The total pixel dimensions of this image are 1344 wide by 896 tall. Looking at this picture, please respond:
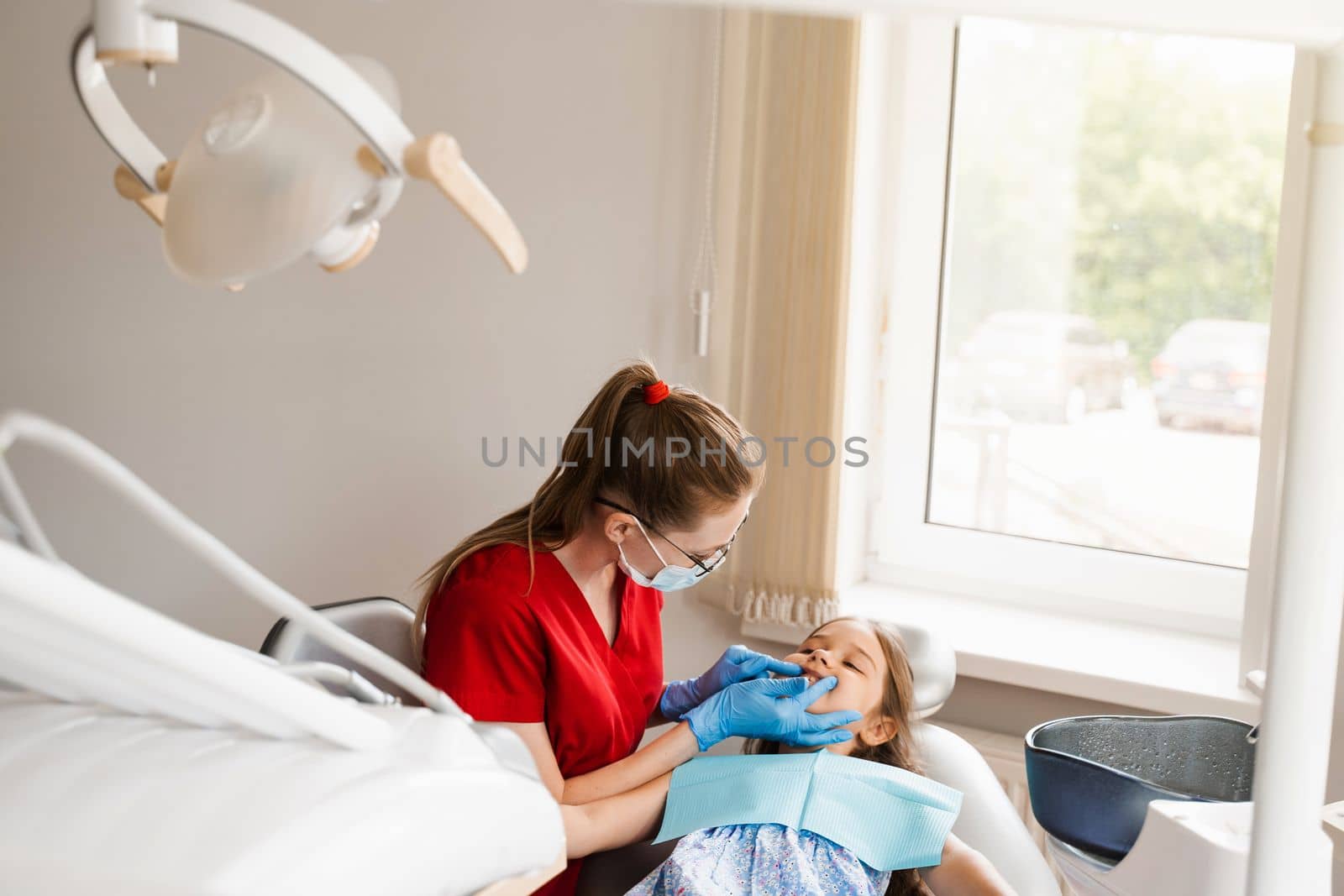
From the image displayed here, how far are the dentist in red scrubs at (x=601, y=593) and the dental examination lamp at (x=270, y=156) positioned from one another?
0.82 meters

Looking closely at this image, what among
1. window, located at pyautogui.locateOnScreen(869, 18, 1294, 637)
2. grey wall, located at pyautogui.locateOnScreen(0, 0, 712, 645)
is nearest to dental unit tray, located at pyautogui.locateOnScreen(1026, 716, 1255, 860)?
window, located at pyautogui.locateOnScreen(869, 18, 1294, 637)

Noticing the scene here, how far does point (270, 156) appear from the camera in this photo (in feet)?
2.10

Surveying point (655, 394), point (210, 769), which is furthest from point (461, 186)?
point (655, 394)

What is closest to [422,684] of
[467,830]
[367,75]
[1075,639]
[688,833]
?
[467,830]

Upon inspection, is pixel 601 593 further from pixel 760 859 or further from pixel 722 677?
pixel 760 859

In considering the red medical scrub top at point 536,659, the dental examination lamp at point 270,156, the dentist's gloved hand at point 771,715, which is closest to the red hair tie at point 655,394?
the red medical scrub top at point 536,659

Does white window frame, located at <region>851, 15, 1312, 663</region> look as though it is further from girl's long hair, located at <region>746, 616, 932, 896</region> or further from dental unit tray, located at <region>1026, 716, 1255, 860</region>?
dental unit tray, located at <region>1026, 716, 1255, 860</region>

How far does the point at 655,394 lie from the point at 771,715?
0.48 metres

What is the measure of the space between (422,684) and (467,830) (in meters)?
0.12

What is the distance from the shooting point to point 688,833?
151 cm

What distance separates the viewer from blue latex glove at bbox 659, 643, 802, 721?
5.70 feet

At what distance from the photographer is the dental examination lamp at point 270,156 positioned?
1.83ft

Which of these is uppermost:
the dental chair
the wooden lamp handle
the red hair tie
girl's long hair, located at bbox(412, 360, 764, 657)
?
the wooden lamp handle

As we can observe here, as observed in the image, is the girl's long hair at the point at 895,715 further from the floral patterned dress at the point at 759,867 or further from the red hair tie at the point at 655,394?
the red hair tie at the point at 655,394
